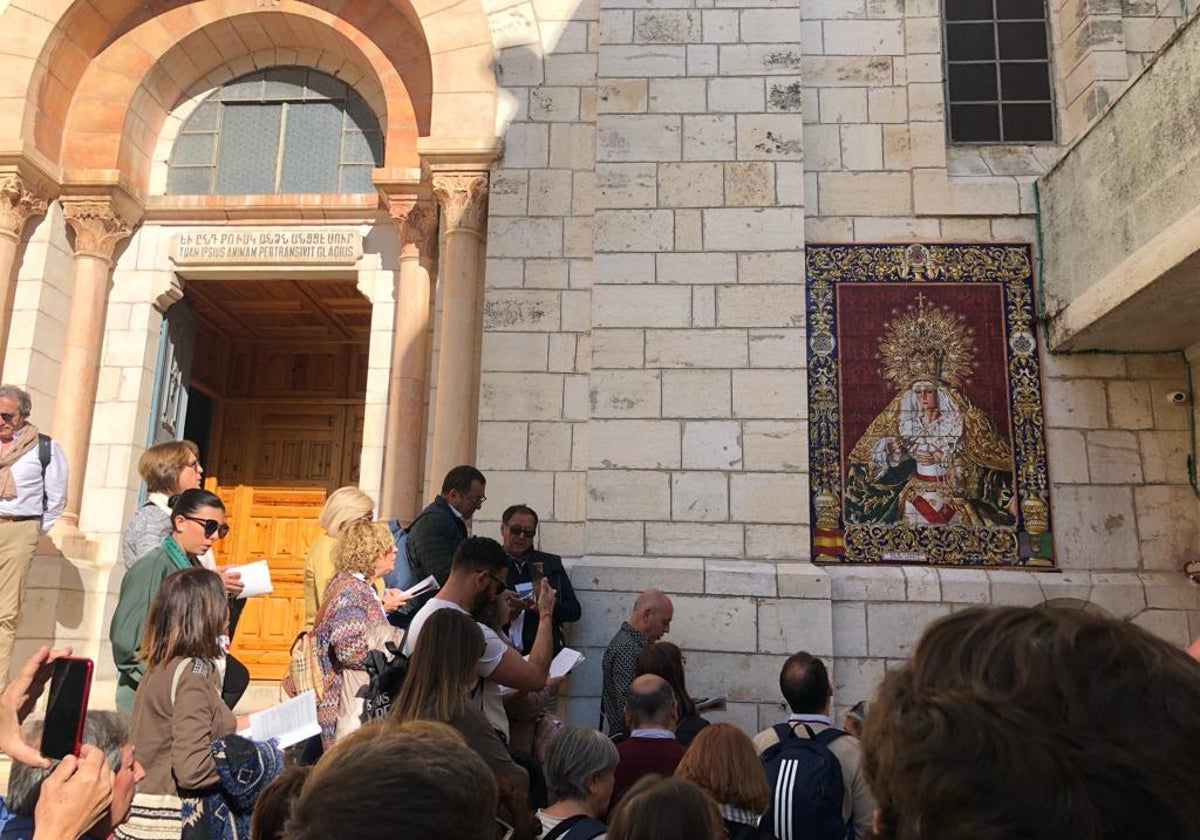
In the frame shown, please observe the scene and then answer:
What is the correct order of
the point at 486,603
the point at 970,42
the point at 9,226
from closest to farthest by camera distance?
the point at 486,603
the point at 970,42
the point at 9,226

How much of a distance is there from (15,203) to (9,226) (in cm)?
22

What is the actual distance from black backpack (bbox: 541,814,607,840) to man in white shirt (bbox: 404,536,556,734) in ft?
2.91

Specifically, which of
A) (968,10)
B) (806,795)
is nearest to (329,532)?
(806,795)

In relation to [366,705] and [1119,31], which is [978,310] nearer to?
[1119,31]

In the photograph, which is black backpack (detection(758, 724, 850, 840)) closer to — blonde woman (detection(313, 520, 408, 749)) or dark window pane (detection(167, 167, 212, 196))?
blonde woman (detection(313, 520, 408, 749))

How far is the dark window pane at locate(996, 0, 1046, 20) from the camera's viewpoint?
Result: 780 cm

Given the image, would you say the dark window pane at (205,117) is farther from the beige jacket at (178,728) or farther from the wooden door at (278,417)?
the beige jacket at (178,728)

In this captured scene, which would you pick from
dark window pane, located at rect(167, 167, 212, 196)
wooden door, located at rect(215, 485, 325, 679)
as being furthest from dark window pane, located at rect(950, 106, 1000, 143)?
wooden door, located at rect(215, 485, 325, 679)

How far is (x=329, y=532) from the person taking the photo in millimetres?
4852

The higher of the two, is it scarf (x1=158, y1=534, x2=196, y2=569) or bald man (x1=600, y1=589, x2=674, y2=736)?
scarf (x1=158, y1=534, x2=196, y2=569)

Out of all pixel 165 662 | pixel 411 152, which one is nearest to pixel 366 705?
pixel 165 662

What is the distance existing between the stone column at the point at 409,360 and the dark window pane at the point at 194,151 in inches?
96.4

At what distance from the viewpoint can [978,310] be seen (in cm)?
694

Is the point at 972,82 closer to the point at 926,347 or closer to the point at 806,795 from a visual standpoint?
the point at 926,347
